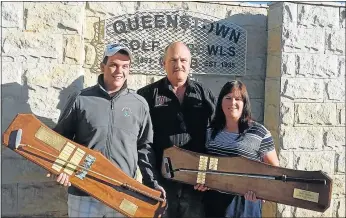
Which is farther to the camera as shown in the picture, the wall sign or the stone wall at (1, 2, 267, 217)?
the wall sign

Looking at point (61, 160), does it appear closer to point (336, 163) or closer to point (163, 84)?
point (163, 84)

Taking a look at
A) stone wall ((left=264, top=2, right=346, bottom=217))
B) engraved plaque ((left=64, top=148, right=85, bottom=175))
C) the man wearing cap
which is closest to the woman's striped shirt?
the man wearing cap

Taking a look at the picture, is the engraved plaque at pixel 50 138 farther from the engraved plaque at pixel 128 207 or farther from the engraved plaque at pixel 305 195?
the engraved plaque at pixel 305 195

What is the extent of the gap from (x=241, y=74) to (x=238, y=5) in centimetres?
62

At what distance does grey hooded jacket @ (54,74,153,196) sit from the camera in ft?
8.10

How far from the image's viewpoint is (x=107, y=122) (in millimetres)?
2479

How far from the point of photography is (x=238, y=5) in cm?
378

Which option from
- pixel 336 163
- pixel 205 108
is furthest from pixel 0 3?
pixel 336 163

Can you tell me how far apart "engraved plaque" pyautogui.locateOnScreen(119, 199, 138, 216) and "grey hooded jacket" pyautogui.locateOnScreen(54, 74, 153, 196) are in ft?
0.59

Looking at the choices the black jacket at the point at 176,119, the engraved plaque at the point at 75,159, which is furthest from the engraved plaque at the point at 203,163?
the engraved plaque at the point at 75,159

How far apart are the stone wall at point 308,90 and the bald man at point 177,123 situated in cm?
111

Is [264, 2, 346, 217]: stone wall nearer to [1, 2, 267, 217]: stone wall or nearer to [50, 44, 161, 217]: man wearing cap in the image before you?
[50, 44, 161, 217]: man wearing cap

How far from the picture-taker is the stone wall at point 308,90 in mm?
3660

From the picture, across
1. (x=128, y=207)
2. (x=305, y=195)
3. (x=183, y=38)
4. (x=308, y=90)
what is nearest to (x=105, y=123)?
(x=128, y=207)
